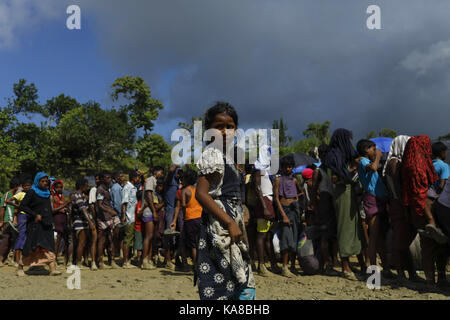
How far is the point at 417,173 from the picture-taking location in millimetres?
4594

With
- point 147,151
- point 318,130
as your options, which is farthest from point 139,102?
point 318,130

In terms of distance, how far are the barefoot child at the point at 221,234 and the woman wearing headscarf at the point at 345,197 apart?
3302 mm

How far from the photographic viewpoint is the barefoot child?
7.60ft

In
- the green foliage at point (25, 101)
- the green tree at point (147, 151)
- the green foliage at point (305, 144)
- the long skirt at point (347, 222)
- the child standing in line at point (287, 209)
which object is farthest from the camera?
the green tree at point (147, 151)

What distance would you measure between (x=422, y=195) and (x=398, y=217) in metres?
0.52

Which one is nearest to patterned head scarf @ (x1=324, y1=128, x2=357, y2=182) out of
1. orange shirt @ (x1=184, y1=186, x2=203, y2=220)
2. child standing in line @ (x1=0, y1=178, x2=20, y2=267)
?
orange shirt @ (x1=184, y1=186, x2=203, y2=220)

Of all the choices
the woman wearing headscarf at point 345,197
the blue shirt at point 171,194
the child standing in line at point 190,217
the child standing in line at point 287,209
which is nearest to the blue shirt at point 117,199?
the blue shirt at point 171,194

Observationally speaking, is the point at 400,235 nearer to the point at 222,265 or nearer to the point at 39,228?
the point at 222,265

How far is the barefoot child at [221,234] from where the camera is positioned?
2.32 metres

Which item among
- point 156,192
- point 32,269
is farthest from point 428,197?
point 32,269

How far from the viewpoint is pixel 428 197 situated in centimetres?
466

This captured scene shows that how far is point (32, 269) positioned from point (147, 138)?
35935mm

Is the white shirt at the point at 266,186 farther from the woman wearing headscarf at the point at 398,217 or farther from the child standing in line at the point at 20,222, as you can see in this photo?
the child standing in line at the point at 20,222

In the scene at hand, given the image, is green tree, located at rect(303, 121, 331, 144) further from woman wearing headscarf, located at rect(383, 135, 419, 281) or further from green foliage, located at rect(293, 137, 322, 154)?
woman wearing headscarf, located at rect(383, 135, 419, 281)
